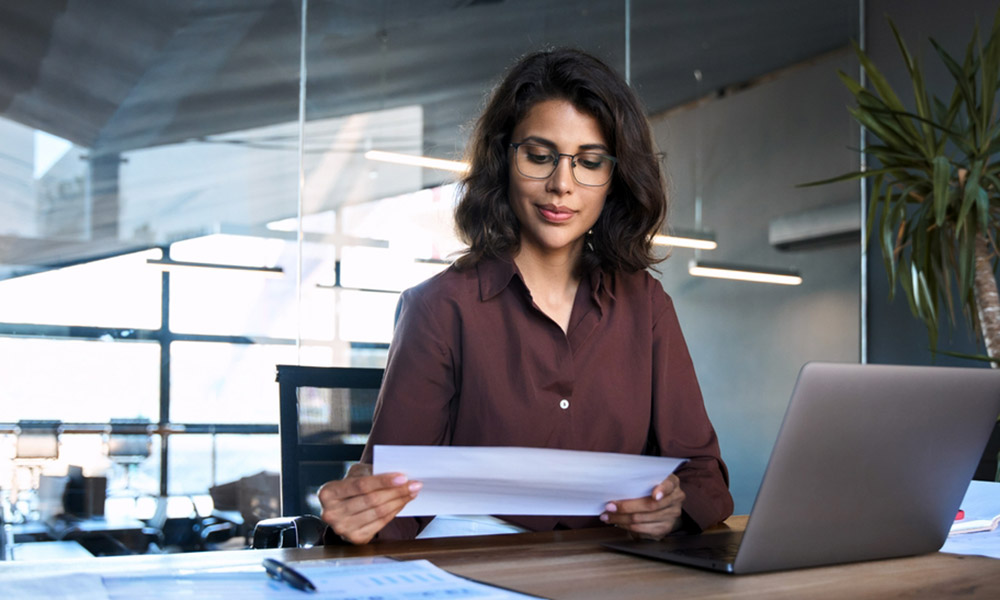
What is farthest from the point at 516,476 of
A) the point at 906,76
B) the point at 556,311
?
the point at 906,76

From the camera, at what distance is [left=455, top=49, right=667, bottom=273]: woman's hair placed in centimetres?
176

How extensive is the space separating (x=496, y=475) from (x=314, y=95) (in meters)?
2.99

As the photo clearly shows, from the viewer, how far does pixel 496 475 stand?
1.09 meters

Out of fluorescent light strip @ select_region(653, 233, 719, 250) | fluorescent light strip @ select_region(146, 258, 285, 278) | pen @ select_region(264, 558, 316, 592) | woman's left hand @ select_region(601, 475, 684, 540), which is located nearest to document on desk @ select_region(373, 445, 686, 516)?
woman's left hand @ select_region(601, 475, 684, 540)

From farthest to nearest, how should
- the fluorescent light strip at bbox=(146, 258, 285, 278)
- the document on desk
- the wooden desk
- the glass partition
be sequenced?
the fluorescent light strip at bbox=(146, 258, 285, 278)
the glass partition
the document on desk
the wooden desk

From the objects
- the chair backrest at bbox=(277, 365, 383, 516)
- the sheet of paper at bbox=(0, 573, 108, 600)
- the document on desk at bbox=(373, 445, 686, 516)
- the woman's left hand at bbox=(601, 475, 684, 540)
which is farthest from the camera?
the chair backrest at bbox=(277, 365, 383, 516)

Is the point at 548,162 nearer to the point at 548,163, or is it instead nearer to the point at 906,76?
the point at 548,163

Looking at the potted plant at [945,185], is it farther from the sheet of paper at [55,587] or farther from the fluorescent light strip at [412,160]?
the sheet of paper at [55,587]

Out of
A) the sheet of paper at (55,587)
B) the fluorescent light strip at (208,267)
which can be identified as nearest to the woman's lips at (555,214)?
the sheet of paper at (55,587)

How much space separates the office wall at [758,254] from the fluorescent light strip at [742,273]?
0.03 meters

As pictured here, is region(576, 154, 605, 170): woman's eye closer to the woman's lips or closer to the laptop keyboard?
the woman's lips

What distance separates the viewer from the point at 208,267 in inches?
138

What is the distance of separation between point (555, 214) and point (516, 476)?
2.34ft

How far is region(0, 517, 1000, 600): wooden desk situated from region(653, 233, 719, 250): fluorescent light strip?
11.7ft
